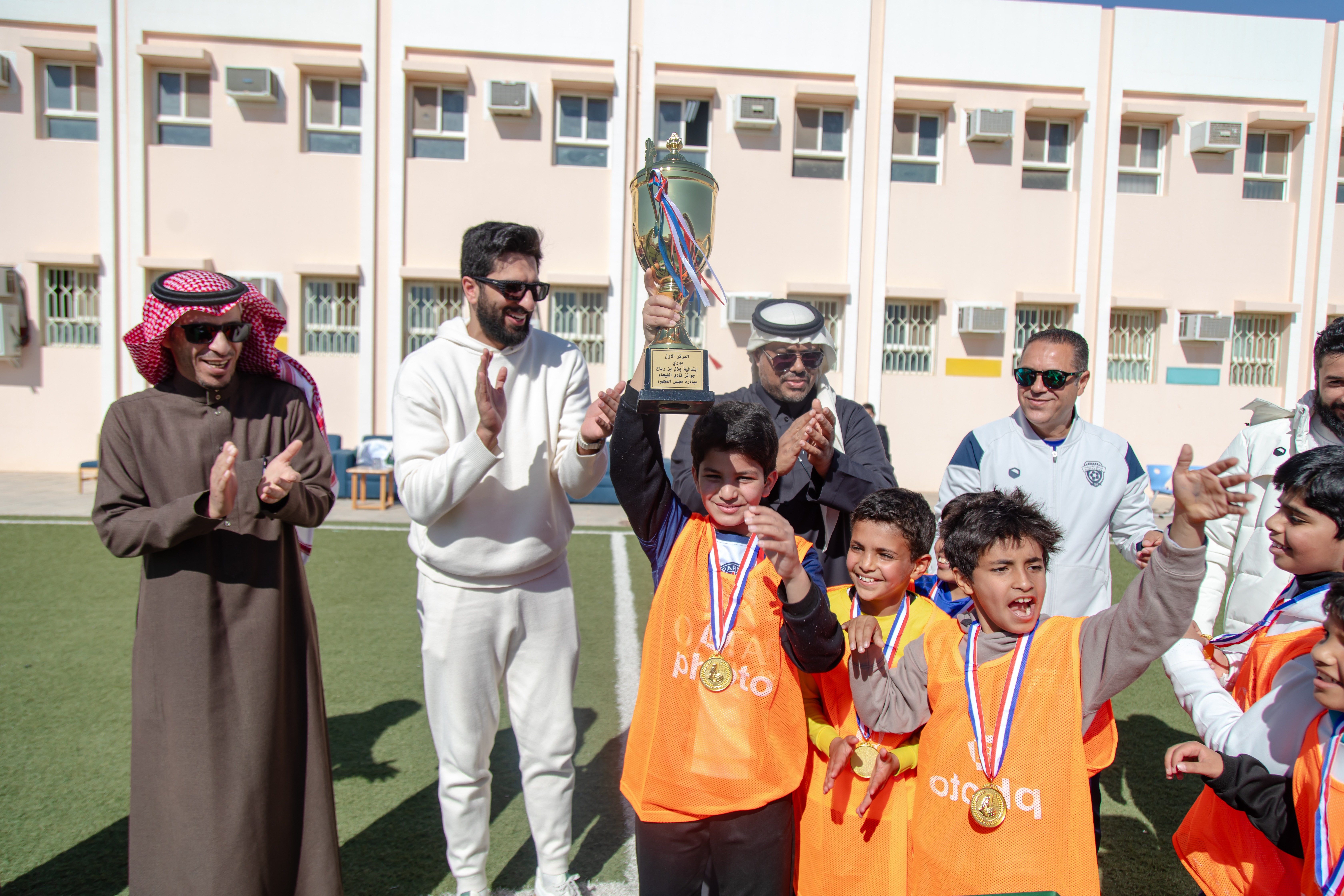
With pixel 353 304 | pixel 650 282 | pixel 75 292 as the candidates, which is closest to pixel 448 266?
pixel 353 304

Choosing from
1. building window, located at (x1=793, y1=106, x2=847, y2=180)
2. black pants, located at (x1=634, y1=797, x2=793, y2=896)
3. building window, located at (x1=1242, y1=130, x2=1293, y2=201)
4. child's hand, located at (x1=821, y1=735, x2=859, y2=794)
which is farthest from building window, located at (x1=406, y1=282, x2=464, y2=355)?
building window, located at (x1=1242, y1=130, x2=1293, y2=201)

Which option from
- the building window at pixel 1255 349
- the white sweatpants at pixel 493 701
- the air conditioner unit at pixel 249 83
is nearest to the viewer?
the white sweatpants at pixel 493 701

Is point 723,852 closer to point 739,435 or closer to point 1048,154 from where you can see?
point 739,435

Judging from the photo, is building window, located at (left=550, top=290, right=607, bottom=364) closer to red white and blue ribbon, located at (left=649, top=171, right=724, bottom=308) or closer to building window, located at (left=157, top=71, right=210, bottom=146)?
building window, located at (left=157, top=71, right=210, bottom=146)

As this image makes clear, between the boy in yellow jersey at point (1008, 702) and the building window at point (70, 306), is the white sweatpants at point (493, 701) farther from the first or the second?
the building window at point (70, 306)

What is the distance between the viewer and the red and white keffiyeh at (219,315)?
7.41ft

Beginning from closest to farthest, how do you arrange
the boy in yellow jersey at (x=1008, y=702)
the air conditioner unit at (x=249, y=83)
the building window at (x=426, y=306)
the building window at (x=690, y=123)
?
1. the boy in yellow jersey at (x=1008, y=702)
2. the air conditioner unit at (x=249, y=83)
3. the building window at (x=426, y=306)
4. the building window at (x=690, y=123)

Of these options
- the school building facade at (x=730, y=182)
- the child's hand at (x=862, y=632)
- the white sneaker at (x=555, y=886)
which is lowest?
the white sneaker at (x=555, y=886)

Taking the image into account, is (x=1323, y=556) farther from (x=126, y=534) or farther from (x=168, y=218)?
(x=168, y=218)

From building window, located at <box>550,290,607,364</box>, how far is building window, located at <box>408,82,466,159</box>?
2.63m

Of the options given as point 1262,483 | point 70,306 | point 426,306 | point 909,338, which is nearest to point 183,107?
point 70,306

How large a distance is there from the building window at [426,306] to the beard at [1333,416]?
36.6 ft

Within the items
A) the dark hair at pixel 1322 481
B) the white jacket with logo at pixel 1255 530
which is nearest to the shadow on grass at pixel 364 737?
the white jacket with logo at pixel 1255 530

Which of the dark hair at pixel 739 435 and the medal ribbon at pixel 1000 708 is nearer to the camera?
the medal ribbon at pixel 1000 708
